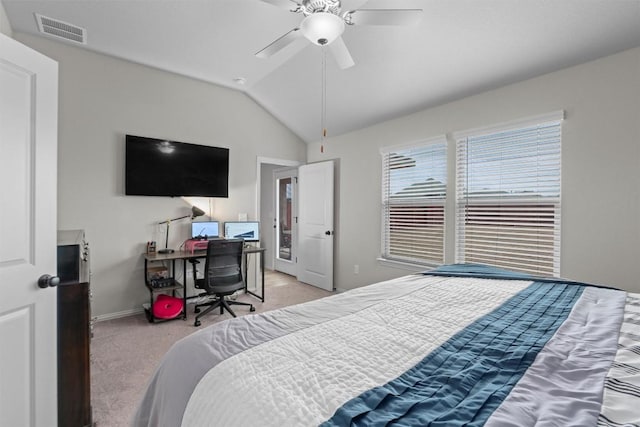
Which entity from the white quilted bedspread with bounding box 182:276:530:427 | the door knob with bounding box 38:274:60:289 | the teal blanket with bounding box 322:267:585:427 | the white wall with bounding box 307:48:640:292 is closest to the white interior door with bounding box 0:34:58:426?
the door knob with bounding box 38:274:60:289

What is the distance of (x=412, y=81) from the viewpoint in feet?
10.4

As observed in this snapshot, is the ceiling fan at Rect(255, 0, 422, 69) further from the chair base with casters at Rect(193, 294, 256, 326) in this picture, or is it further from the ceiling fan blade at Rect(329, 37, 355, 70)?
the chair base with casters at Rect(193, 294, 256, 326)

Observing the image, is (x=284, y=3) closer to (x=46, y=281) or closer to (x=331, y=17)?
(x=331, y=17)

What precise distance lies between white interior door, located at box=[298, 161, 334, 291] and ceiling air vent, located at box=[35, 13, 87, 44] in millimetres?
3140

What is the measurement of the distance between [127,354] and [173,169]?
2.16 metres

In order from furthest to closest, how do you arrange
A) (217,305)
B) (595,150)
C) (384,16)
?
(217,305), (595,150), (384,16)

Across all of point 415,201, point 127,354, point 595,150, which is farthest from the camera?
point 415,201

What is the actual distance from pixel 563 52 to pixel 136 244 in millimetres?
4678

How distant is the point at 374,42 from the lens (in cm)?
284

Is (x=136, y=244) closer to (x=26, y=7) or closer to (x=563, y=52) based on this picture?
(x=26, y=7)

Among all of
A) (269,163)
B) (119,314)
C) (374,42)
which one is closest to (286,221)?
(269,163)

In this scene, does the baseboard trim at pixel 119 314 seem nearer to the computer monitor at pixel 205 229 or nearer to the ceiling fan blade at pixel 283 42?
the computer monitor at pixel 205 229

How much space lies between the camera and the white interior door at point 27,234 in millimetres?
1317

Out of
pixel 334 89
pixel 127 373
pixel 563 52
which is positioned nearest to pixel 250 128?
pixel 334 89
